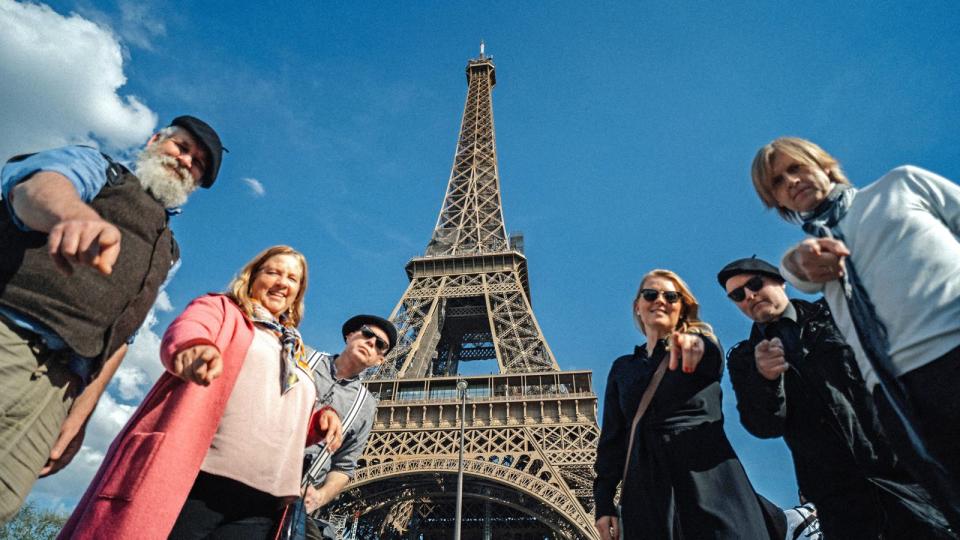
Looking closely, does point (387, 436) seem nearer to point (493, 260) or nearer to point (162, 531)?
point (493, 260)

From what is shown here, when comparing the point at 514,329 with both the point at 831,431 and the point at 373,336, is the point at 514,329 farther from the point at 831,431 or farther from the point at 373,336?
the point at 831,431

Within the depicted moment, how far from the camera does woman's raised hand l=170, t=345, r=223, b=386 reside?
1716 millimetres

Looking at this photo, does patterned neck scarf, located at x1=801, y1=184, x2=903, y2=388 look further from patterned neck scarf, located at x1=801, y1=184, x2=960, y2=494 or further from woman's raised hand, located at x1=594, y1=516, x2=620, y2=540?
woman's raised hand, located at x1=594, y1=516, x2=620, y2=540

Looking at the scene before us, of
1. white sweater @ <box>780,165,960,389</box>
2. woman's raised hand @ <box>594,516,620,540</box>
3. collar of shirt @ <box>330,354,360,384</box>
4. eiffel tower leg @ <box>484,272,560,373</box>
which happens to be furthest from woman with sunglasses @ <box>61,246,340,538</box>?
eiffel tower leg @ <box>484,272,560,373</box>

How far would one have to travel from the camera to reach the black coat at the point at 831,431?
1991mm

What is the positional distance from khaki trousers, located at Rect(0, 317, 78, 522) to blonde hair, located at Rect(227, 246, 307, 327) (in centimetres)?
77

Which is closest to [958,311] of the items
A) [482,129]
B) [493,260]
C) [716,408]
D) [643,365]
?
[716,408]

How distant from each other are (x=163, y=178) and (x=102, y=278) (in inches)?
19.0

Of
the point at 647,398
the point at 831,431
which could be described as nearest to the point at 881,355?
the point at 831,431

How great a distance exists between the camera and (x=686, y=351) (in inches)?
85.4

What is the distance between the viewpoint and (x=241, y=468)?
197 cm

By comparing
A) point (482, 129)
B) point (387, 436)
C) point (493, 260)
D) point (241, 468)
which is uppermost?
point (482, 129)

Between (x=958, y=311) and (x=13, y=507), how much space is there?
286 cm

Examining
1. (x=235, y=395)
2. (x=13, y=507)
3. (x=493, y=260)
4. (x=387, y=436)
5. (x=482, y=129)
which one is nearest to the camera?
(x=13, y=507)
